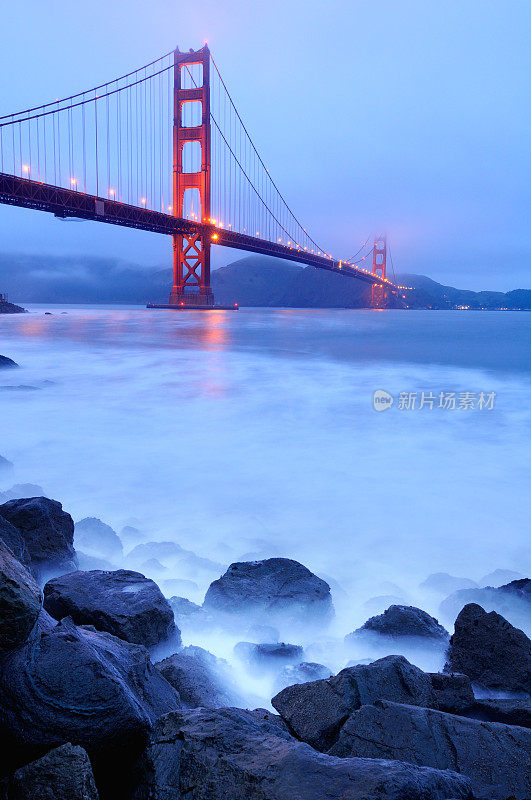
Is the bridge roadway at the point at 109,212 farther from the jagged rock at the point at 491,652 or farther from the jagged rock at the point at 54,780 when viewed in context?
the jagged rock at the point at 54,780

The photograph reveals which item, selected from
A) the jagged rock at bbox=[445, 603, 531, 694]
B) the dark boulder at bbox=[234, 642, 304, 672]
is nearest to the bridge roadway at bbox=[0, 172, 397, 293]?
the dark boulder at bbox=[234, 642, 304, 672]

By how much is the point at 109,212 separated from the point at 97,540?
26898mm

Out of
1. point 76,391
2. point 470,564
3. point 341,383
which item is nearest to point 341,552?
point 470,564

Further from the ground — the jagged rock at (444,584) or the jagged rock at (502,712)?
the jagged rock at (502,712)

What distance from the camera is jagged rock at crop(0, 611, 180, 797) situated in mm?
1183

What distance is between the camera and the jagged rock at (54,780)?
1.02 m

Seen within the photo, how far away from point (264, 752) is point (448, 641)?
1304 millimetres

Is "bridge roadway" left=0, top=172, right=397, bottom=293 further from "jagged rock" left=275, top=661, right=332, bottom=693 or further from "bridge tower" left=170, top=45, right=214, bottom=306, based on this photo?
"jagged rock" left=275, top=661, right=332, bottom=693

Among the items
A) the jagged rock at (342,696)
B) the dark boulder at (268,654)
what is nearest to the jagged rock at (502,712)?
the jagged rock at (342,696)

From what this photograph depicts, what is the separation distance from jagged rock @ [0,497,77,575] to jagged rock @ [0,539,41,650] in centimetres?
141

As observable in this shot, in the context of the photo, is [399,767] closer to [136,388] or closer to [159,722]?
[159,722]

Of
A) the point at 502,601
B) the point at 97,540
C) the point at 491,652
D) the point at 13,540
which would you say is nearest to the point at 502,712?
the point at 491,652

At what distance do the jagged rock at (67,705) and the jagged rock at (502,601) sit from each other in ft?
5.58

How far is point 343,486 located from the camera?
470cm
